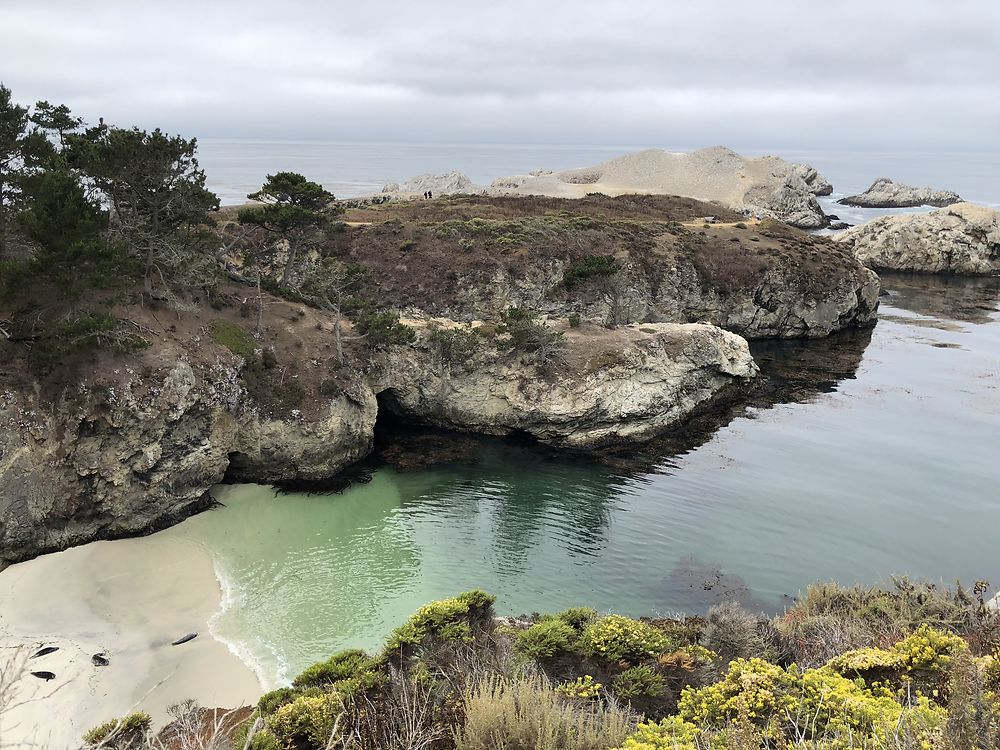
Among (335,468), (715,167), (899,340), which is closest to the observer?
(335,468)

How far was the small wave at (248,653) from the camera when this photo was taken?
16.8 meters

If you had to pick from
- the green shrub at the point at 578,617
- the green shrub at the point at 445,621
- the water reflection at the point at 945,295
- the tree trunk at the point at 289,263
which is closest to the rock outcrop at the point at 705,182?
the water reflection at the point at 945,295

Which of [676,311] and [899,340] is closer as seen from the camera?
[676,311]

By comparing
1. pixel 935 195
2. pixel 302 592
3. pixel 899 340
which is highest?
pixel 935 195

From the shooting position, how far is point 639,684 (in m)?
11.0

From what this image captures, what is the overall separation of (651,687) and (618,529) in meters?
15.7

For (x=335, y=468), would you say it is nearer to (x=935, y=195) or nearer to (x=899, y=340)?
(x=899, y=340)

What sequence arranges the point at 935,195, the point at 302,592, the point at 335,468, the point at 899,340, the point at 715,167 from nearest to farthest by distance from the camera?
the point at 302,592
the point at 335,468
the point at 899,340
the point at 715,167
the point at 935,195

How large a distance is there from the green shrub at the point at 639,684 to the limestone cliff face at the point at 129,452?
66.5 ft

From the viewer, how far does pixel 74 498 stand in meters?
22.8

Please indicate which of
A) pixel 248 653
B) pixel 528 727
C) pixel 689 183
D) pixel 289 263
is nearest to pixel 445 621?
pixel 528 727

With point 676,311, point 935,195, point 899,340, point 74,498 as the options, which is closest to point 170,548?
point 74,498

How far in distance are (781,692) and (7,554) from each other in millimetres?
23921

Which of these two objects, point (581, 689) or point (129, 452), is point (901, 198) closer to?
point (129, 452)
